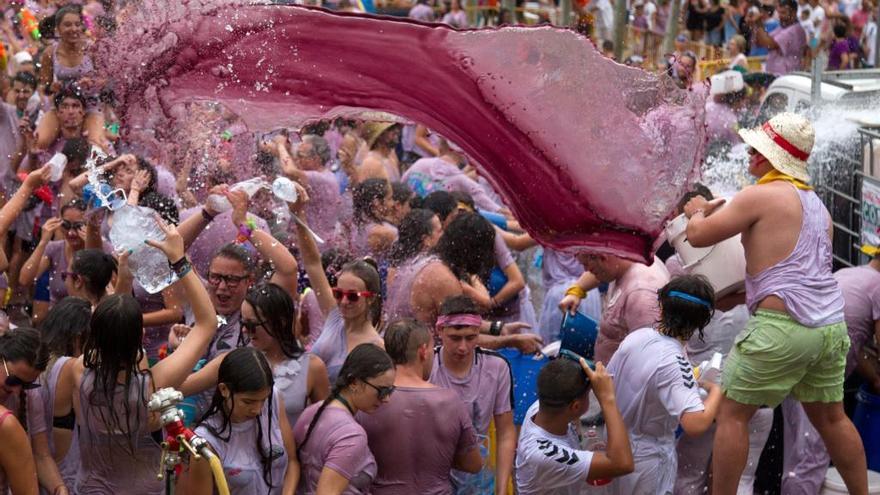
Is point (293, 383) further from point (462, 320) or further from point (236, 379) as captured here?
point (462, 320)

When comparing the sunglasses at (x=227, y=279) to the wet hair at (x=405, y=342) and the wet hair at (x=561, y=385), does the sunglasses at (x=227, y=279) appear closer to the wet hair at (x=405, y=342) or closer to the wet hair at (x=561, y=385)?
the wet hair at (x=405, y=342)

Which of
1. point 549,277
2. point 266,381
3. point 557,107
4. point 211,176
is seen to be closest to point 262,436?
point 266,381

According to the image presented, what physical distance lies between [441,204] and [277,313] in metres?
2.84

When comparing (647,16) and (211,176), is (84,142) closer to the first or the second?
(211,176)

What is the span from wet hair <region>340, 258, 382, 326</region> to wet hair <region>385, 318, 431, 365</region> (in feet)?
1.63

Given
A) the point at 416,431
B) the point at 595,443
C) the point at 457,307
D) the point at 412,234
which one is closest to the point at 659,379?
the point at 595,443

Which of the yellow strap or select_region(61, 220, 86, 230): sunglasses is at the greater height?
the yellow strap

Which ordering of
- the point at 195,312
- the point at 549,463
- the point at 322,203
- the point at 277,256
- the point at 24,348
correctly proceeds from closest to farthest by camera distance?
the point at 24,348, the point at 195,312, the point at 549,463, the point at 277,256, the point at 322,203

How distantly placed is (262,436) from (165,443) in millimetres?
703

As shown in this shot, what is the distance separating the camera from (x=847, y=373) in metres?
6.75

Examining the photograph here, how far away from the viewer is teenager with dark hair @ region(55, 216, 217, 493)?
460 centimetres

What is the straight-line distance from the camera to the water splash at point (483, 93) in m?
4.98

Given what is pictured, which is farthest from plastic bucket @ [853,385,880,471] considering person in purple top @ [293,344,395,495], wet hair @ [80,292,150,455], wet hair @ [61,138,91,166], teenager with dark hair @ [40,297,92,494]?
wet hair @ [61,138,91,166]

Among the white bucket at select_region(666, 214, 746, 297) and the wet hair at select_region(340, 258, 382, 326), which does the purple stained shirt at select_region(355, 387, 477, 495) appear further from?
the white bucket at select_region(666, 214, 746, 297)
